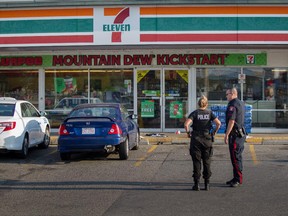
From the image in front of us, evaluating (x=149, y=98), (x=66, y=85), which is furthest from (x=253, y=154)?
(x=66, y=85)

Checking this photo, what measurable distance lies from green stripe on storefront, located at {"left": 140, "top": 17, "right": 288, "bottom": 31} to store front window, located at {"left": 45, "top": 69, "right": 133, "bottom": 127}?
2808mm

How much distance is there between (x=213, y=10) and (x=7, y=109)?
26.6 ft

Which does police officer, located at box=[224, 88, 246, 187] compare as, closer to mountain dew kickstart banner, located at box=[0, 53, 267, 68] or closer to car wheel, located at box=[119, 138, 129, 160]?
car wheel, located at box=[119, 138, 129, 160]

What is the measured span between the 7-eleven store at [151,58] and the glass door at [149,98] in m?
0.04

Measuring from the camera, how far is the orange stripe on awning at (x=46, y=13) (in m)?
17.8

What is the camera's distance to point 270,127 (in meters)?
19.0

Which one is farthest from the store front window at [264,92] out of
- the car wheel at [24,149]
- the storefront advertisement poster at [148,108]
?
the car wheel at [24,149]

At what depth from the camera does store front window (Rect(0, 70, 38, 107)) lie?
65.1 feet

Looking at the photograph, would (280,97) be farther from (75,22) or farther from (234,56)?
(75,22)

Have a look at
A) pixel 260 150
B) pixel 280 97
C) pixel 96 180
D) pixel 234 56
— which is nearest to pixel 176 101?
pixel 234 56

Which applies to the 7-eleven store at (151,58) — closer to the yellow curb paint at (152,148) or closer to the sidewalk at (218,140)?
the sidewalk at (218,140)

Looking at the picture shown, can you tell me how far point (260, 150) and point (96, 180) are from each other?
647 cm

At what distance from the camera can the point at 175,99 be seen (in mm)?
19250

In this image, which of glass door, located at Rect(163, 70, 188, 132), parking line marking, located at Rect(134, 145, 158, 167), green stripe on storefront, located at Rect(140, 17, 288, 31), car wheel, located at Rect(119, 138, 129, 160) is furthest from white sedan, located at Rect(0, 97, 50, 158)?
glass door, located at Rect(163, 70, 188, 132)
